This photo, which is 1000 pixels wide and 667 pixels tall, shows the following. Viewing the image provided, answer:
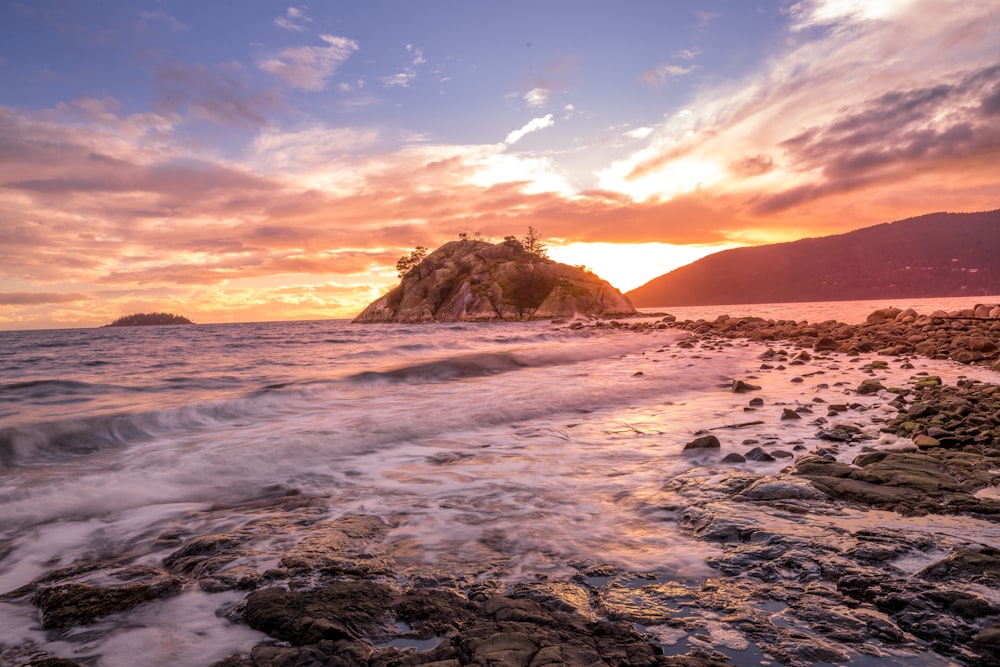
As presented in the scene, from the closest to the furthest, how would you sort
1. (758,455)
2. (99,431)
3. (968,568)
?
(968,568), (758,455), (99,431)

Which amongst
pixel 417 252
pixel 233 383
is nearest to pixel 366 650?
pixel 233 383

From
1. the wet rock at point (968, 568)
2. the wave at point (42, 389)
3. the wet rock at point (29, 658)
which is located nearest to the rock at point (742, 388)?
the wet rock at point (968, 568)

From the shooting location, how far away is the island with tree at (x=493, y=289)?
92000mm

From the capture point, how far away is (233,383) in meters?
16.0

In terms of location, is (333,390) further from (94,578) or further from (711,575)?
(711,575)

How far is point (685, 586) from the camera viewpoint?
3.23m

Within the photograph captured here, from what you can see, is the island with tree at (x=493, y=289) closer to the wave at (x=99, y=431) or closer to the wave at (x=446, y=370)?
the wave at (x=446, y=370)

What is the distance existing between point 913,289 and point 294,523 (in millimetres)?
189124

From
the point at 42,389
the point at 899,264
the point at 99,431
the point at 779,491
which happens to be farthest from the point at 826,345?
the point at 899,264

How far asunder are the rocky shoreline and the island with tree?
8147 centimetres

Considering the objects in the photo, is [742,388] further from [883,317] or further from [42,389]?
[883,317]

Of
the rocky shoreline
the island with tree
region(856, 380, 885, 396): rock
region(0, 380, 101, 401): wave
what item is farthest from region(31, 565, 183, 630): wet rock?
the island with tree

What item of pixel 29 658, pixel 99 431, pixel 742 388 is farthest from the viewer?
pixel 742 388

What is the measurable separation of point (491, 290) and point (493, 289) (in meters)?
0.47
